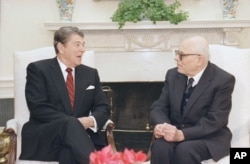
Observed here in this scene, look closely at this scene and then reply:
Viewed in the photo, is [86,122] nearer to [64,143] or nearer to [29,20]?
[64,143]

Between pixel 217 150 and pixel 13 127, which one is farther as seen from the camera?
pixel 13 127

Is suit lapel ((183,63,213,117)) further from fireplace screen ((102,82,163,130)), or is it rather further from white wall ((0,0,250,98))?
white wall ((0,0,250,98))

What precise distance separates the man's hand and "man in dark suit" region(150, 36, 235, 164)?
1.34 feet

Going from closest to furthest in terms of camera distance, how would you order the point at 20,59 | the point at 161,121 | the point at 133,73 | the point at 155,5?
the point at 161,121, the point at 20,59, the point at 155,5, the point at 133,73

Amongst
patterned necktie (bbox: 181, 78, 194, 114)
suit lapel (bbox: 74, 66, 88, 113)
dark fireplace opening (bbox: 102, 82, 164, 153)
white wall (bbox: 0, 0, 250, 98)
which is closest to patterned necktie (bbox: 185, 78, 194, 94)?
patterned necktie (bbox: 181, 78, 194, 114)

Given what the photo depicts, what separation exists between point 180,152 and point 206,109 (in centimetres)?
36

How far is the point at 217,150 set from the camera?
243 centimetres

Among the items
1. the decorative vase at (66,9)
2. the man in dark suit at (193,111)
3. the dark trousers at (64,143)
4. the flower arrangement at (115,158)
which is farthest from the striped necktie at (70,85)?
the decorative vase at (66,9)

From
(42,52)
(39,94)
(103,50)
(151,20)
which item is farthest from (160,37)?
(39,94)

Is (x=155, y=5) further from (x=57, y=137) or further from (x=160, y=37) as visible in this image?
(x=57, y=137)

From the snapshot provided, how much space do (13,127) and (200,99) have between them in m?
1.23

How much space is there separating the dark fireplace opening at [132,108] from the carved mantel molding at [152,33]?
433 mm

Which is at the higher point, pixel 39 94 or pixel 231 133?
pixel 39 94

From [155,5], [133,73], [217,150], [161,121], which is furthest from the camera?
[133,73]
